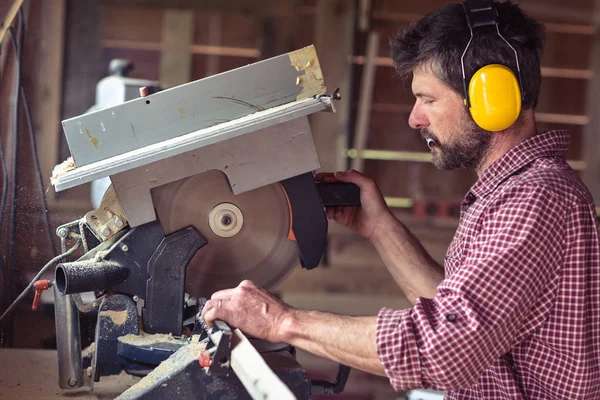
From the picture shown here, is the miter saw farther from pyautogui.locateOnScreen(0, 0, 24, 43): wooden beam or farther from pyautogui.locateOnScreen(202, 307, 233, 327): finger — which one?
pyautogui.locateOnScreen(0, 0, 24, 43): wooden beam

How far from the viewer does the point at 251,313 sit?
1356 millimetres

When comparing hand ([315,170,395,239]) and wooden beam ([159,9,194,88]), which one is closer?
hand ([315,170,395,239])

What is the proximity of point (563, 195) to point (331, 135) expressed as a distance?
4243mm

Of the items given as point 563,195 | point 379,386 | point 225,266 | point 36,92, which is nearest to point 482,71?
point 563,195

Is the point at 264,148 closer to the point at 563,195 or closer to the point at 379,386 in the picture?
the point at 563,195

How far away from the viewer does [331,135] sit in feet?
18.2

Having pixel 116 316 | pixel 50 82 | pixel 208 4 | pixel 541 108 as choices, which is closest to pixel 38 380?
pixel 116 316

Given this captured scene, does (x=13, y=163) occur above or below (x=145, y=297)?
above

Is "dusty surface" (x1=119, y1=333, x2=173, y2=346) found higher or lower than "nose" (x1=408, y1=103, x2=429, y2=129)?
lower

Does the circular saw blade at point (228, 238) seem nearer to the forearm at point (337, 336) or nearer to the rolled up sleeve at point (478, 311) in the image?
the forearm at point (337, 336)

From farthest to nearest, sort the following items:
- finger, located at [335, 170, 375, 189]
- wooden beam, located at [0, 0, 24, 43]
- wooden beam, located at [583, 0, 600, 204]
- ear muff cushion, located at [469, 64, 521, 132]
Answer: wooden beam, located at [583, 0, 600, 204] < finger, located at [335, 170, 375, 189] < wooden beam, located at [0, 0, 24, 43] < ear muff cushion, located at [469, 64, 521, 132]

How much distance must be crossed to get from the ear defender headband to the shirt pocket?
23 centimetres

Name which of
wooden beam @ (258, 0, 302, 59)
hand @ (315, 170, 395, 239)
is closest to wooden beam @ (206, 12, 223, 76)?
wooden beam @ (258, 0, 302, 59)

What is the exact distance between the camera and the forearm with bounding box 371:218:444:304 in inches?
76.6
